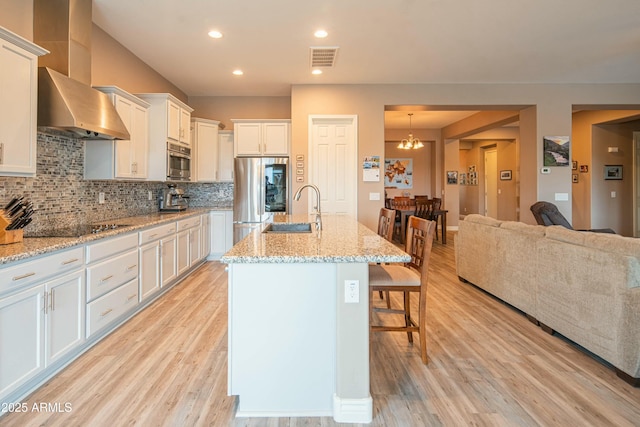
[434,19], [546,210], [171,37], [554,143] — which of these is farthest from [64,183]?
[554,143]

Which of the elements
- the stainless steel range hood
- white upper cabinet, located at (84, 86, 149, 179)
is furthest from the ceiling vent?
the stainless steel range hood

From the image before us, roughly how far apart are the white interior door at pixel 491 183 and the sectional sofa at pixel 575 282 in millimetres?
7335

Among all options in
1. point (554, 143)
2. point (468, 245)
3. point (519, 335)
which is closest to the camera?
point (519, 335)

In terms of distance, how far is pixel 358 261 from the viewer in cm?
165

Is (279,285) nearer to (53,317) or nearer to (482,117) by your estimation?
(53,317)

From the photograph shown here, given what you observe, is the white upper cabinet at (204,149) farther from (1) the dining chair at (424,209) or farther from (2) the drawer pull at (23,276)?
(1) the dining chair at (424,209)

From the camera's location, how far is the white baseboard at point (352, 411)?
170 cm

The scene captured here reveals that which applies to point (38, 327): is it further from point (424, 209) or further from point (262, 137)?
point (424, 209)

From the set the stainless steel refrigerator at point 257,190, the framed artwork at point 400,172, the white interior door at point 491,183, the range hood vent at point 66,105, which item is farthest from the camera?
the white interior door at point 491,183

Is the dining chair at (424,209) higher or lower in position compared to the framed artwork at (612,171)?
lower

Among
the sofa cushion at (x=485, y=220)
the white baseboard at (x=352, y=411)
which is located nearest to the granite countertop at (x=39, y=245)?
the white baseboard at (x=352, y=411)

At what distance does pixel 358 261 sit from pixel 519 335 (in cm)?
195

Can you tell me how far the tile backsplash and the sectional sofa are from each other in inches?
161

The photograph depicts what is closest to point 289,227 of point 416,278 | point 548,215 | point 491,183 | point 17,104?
point 416,278
